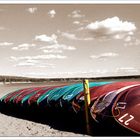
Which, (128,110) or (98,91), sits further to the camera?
(98,91)

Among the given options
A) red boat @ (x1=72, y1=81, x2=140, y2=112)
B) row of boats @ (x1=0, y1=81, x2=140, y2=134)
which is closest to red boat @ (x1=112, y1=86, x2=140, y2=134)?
row of boats @ (x1=0, y1=81, x2=140, y2=134)

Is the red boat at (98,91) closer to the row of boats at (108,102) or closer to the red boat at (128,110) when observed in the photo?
the row of boats at (108,102)

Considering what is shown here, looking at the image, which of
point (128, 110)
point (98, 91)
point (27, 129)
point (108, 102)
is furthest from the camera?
point (27, 129)

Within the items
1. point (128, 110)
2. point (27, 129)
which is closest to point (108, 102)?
point (128, 110)

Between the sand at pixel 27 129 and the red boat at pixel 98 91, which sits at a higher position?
the red boat at pixel 98 91

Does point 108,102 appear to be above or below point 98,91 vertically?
below

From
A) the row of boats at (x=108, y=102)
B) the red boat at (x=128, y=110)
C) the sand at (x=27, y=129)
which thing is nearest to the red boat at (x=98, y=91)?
the row of boats at (x=108, y=102)

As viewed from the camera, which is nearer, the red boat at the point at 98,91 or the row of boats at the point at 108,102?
the row of boats at the point at 108,102

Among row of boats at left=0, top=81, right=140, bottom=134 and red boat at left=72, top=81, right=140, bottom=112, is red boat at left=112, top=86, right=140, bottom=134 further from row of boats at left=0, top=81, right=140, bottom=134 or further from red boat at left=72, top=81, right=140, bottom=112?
red boat at left=72, top=81, right=140, bottom=112

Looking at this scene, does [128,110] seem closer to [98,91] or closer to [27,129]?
[98,91]

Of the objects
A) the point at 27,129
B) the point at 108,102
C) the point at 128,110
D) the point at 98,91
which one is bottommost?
the point at 27,129

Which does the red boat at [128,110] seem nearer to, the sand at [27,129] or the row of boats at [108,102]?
the row of boats at [108,102]

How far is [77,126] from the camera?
5051mm

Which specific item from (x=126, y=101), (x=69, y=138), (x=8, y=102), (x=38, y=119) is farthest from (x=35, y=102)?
(x=126, y=101)
